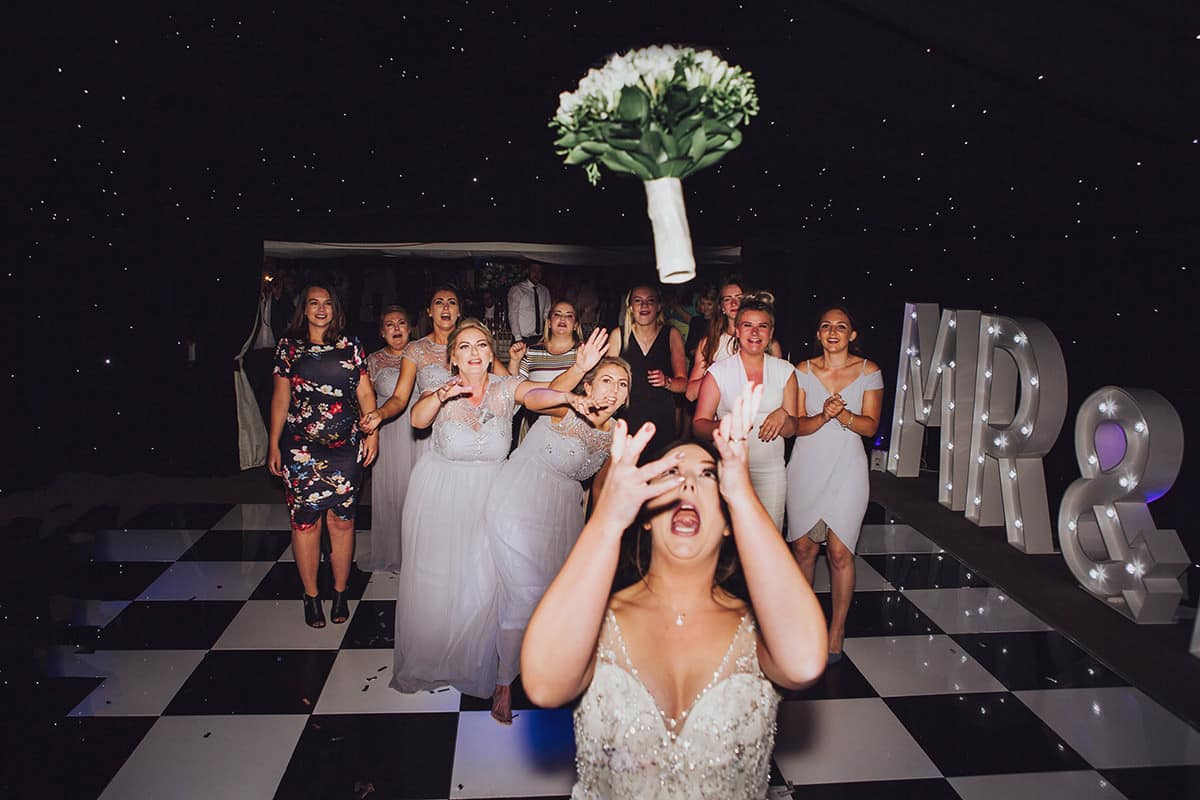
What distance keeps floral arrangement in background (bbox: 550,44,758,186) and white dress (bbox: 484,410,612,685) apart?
5.02 ft

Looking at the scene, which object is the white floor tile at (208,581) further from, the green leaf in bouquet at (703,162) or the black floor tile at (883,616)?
the green leaf in bouquet at (703,162)

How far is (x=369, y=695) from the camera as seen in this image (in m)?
2.84

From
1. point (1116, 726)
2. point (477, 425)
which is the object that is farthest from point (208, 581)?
point (1116, 726)

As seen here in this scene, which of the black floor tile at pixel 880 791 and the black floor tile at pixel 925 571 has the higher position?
the black floor tile at pixel 925 571

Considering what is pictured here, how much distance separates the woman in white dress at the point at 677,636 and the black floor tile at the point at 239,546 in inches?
135

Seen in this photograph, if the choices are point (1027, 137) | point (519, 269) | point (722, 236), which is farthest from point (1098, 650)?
point (519, 269)

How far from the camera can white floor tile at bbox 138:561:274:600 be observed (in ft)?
12.2

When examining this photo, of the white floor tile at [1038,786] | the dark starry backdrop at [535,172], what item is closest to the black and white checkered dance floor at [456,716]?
the white floor tile at [1038,786]

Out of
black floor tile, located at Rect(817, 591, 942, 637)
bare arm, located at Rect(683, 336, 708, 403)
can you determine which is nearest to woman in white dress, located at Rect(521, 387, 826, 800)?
black floor tile, located at Rect(817, 591, 942, 637)

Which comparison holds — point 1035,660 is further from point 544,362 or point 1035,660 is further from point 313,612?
point 313,612

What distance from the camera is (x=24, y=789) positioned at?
2227mm

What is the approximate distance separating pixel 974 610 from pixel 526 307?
4.37 meters

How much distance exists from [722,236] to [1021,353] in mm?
2545

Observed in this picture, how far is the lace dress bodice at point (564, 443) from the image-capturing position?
291 cm
